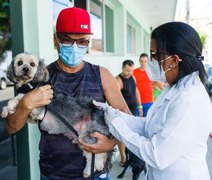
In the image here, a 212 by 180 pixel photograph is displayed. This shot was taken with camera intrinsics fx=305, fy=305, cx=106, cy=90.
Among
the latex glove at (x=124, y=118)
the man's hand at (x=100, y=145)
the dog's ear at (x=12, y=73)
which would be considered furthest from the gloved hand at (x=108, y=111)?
the dog's ear at (x=12, y=73)

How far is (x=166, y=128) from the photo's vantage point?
1481mm

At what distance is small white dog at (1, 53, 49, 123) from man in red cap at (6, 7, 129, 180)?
88 millimetres

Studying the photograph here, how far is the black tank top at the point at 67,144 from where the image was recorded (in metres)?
1.91

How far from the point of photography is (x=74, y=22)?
188 cm

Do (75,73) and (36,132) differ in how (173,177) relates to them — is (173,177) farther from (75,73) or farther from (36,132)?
(36,132)

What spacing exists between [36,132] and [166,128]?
1.67 m

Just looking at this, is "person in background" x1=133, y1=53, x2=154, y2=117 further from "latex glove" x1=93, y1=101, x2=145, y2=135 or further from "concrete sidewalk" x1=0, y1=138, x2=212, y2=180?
"latex glove" x1=93, y1=101, x2=145, y2=135

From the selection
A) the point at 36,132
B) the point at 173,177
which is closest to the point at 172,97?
the point at 173,177

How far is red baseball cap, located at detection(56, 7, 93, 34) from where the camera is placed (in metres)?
1.89

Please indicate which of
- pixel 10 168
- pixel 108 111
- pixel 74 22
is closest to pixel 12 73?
pixel 74 22

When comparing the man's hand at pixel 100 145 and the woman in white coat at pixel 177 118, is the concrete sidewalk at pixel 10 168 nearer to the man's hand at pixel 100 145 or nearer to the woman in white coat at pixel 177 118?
the man's hand at pixel 100 145

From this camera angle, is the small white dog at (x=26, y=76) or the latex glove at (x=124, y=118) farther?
the small white dog at (x=26, y=76)

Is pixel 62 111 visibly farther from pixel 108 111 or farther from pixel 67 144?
pixel 108 111

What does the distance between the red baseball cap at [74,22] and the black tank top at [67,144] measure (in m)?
0.25
